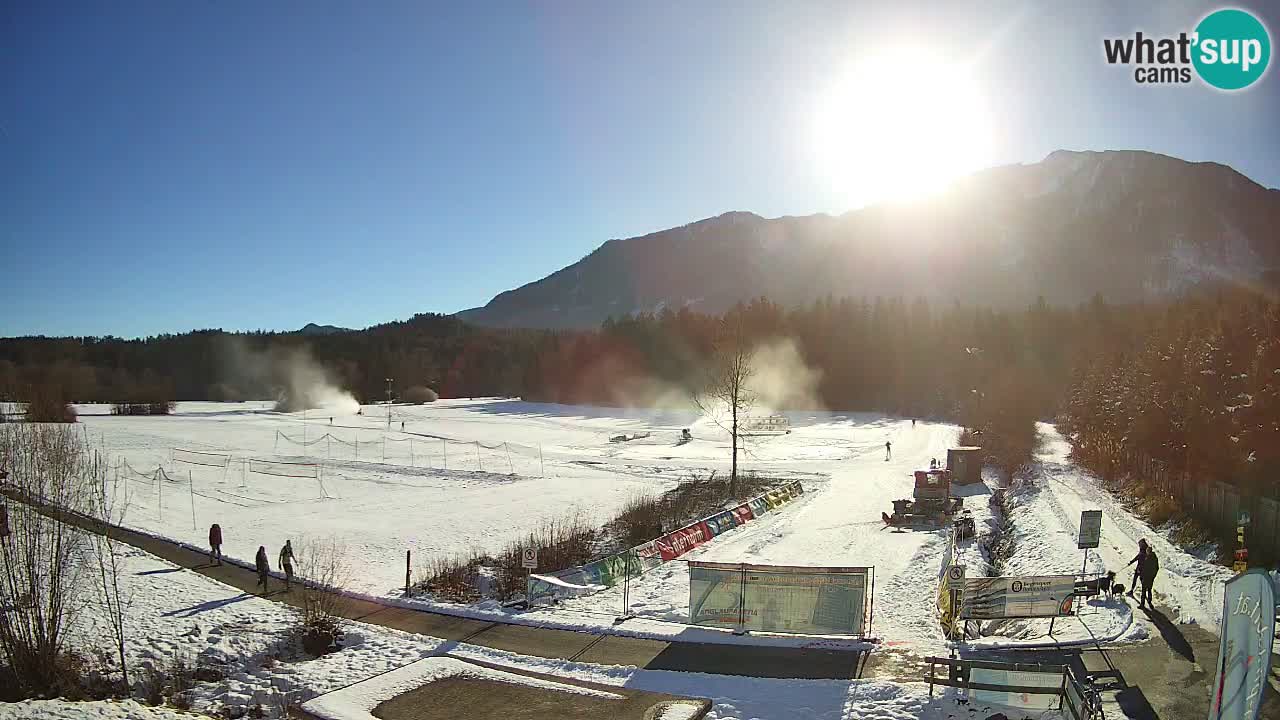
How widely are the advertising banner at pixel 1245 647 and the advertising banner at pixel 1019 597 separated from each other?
969cm

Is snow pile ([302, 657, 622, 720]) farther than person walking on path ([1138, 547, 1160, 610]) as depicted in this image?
No

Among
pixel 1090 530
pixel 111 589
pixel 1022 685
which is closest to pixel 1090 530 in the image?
pixel 1090 530

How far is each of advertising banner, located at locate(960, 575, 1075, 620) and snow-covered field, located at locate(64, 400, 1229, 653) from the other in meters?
0.45

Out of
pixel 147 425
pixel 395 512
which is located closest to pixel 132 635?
pixel 395 512

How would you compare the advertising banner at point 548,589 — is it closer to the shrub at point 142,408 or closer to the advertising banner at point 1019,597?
the advertising banner at point 1019,597

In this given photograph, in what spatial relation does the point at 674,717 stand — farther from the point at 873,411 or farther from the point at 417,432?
the point at 873,411

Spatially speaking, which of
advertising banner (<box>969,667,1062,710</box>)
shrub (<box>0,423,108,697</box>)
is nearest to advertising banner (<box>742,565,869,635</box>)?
advertising banner (<box>969,667,1062,710</box>)

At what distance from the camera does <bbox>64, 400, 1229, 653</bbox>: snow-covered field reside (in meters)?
18.6

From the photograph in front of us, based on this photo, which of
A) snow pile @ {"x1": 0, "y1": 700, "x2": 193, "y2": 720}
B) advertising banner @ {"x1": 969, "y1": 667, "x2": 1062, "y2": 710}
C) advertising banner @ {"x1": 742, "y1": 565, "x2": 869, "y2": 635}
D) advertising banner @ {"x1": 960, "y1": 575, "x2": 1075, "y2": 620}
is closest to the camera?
snow pile @ {"x1": 0, "y1": 700, "x2": 193, "y2": 720}

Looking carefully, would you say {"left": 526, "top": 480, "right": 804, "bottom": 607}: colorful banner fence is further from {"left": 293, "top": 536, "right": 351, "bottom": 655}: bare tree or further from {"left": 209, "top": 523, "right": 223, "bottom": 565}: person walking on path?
{"left": 209, "top": 523, "right": 223, "bottom": 565}: person walking on path

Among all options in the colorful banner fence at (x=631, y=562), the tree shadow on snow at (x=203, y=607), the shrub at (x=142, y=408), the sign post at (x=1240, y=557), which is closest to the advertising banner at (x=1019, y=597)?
the sign post at (x=1240, y=557)

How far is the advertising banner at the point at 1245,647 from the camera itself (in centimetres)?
645

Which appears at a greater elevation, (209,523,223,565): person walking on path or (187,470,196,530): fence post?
(209,523,223,565): person walking on path

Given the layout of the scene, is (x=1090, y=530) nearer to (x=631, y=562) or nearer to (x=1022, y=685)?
→ (x=1022, y=685)
